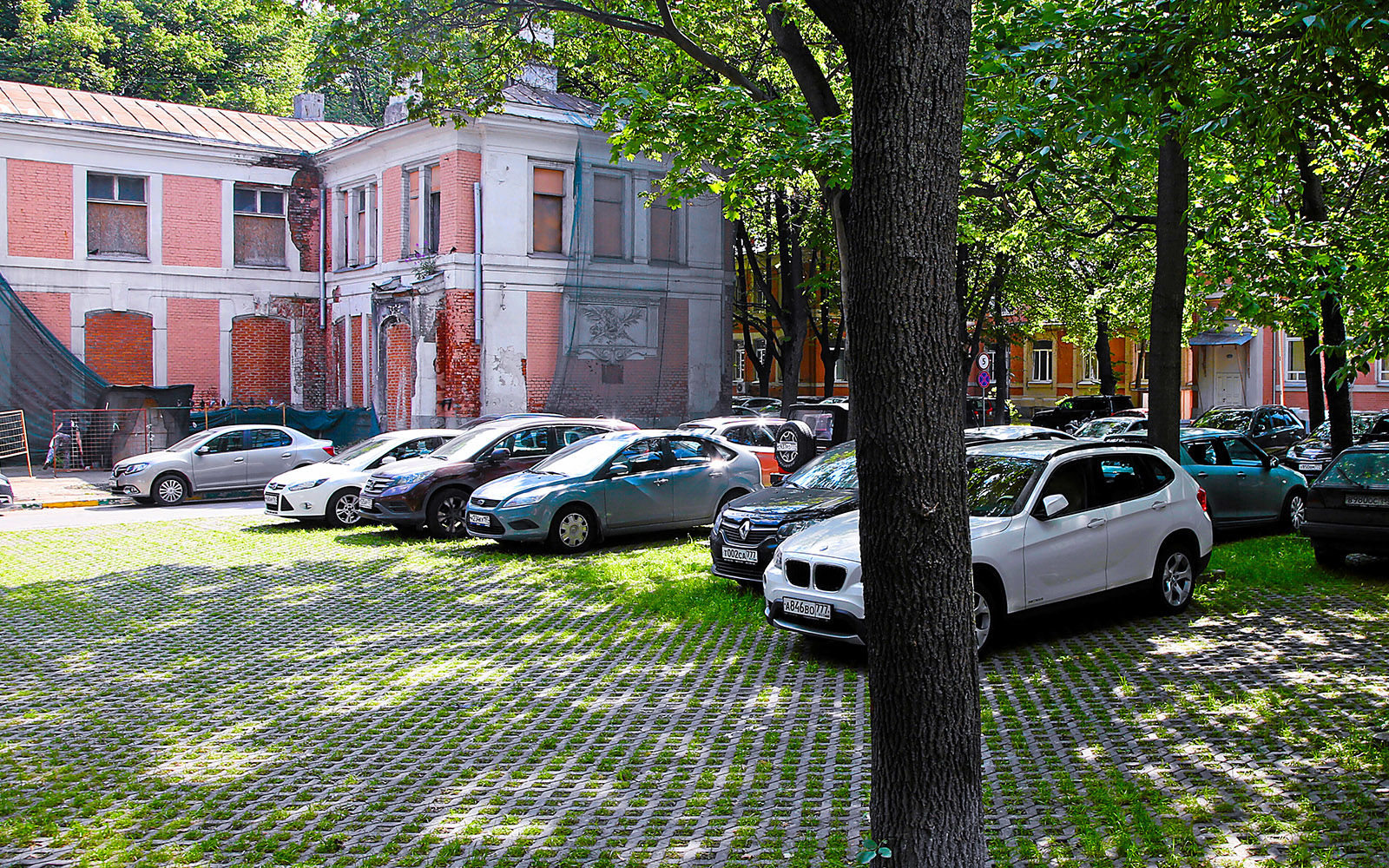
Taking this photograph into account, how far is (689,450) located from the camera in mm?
15711

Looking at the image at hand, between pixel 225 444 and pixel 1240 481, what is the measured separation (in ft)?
59.9

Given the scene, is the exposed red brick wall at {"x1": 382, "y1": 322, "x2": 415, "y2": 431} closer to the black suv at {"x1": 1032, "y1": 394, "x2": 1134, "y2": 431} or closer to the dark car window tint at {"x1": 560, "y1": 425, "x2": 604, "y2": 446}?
the dark car window tint at {"x1": 560, "y1": 425, "x2": 604, "y2": 446}

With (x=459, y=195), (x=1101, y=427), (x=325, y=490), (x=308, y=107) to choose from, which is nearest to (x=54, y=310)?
(x=459, y=195)

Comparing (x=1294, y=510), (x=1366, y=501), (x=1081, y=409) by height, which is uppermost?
(x=1081, y=409)

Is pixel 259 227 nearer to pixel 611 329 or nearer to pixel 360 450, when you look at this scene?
pixel 611 329

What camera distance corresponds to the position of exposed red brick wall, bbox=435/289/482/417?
2777 centimetres

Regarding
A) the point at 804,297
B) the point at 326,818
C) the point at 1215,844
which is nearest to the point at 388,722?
the point at 326,818

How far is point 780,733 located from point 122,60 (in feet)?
148

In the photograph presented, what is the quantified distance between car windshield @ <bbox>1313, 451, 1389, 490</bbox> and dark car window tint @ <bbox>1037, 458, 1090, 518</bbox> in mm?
4645

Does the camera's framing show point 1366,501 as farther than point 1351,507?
No

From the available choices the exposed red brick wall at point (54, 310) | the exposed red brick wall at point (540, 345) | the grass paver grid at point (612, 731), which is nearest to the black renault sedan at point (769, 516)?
the grass paver grid at point (612, 731)

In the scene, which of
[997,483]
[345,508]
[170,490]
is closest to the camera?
[997,483]

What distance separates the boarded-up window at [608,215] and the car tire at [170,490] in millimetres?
12100

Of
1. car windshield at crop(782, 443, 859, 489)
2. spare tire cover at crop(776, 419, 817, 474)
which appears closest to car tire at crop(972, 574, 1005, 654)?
car windshield at crop(782, 443, 859, 489)
